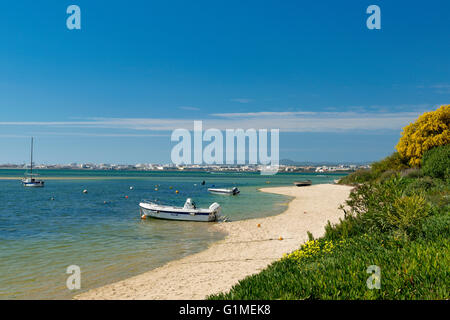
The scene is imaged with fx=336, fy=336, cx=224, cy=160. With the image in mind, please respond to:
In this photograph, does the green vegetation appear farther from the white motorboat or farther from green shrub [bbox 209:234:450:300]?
the white motorboat

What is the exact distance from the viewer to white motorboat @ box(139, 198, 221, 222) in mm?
30750

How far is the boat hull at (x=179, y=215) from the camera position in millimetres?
30766

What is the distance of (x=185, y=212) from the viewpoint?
31.2 meters

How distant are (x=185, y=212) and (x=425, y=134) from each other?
35905mm

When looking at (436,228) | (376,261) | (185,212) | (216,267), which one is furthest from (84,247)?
(436,228)

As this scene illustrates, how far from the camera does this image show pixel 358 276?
7309 mm

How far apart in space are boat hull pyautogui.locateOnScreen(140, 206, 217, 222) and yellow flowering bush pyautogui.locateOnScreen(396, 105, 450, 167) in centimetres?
3305

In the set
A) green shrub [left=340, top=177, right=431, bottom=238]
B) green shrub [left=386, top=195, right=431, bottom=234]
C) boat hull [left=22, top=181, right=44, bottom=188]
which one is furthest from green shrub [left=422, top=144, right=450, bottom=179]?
boat hull [left=22, top=181, right=44, bottom=188]

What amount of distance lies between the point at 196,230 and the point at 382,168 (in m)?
43.0

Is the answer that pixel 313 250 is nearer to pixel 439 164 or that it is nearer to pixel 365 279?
pixel 365 279
